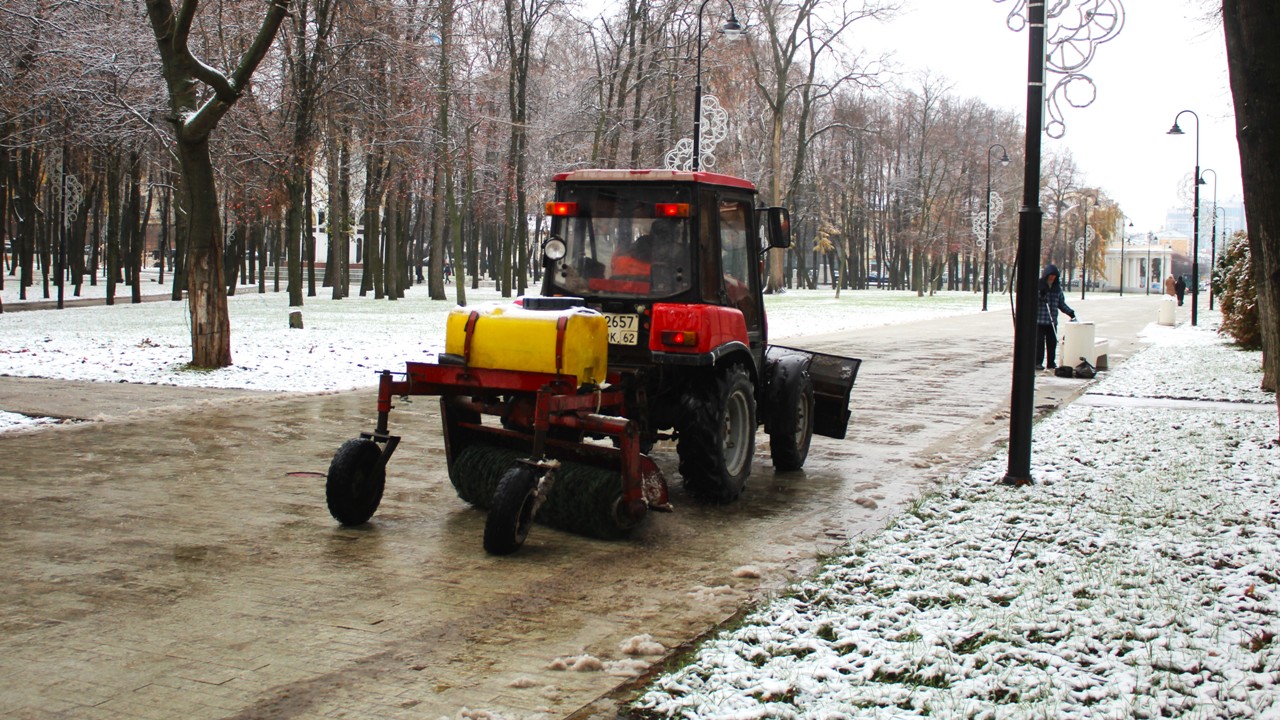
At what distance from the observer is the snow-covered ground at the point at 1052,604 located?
4500 millimetres

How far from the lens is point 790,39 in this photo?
5094 cm

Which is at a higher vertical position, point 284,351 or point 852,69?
point 852,69

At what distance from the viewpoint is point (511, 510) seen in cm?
654

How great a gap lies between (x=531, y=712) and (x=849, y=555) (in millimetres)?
2894

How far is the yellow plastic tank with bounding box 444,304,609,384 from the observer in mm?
6871

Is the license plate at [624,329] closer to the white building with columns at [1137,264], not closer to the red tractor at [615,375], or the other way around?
the red tractor at [615,375]

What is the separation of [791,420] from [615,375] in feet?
7.31

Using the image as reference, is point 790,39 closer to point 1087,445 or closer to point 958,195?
point 958,195

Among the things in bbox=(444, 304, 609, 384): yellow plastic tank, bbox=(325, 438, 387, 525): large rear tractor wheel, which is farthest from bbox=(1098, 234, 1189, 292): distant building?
bbox=(325, 438, 387, 525): large rear tractor wheel

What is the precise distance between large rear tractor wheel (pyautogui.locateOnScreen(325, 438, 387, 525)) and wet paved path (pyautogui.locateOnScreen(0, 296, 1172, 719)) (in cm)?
14

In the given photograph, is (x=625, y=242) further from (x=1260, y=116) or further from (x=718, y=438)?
(x=1260, y=116)

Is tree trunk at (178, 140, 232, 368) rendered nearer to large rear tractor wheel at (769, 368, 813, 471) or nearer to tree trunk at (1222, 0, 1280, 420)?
large rear tractor wheel at (769, 368, 813, 471)

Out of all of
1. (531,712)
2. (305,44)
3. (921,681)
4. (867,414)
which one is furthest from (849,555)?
(305,44)

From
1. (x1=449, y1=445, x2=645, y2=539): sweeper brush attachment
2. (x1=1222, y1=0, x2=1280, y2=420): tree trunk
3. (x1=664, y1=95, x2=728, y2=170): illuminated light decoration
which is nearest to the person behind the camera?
(x1=449, y1=445, x2=645, y2=539): sweeper brush attachment
